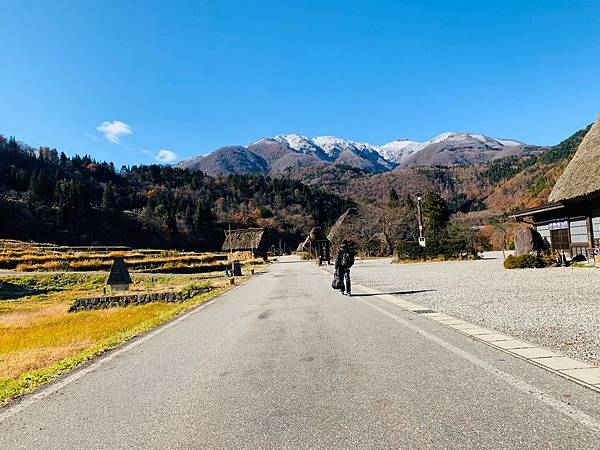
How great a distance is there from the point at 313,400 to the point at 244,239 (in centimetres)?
6546

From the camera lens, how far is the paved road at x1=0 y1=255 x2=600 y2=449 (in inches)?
117

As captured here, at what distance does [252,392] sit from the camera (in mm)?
4047

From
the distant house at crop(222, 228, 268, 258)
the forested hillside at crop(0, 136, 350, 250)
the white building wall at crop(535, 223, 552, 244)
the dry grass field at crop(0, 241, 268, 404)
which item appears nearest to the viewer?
the dry grass field at crop(0, 241, 268, 404)

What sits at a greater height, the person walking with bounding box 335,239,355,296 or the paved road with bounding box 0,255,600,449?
the person walking with bounding box 335,239,355,296

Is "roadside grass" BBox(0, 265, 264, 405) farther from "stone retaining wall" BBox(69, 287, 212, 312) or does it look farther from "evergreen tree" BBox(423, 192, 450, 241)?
"evergreen tree" BBox(423, 192, 450, 241)

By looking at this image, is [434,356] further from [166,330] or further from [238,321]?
[166,330]

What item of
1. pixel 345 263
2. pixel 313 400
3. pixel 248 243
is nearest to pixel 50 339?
pixel 345 263

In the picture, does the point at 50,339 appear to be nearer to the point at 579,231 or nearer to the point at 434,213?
the point at 579,231

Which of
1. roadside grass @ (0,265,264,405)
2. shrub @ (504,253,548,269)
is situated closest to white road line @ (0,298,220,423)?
roadside grass @ (0,265,264,405)

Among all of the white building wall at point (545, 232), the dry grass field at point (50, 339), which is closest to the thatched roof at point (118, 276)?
the dry grass field at point (50, 339)

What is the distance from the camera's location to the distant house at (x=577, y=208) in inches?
693

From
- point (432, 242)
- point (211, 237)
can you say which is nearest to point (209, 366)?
point (432, 242)

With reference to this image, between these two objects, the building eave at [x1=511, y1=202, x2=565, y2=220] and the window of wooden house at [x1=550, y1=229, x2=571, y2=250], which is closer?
the building eave at [x1=511, y1=202, x2=565, y2=220]

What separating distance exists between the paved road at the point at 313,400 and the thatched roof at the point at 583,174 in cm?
1422
